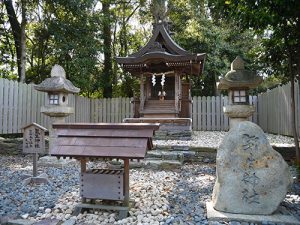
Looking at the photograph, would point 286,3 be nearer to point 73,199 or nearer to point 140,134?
point 140,134

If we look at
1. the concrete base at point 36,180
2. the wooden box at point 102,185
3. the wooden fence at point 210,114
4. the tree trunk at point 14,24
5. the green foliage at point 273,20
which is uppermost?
the tree trunk at point 14,24

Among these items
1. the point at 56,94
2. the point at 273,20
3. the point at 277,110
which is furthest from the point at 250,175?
the point at 277,110

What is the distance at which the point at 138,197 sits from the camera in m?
4.37

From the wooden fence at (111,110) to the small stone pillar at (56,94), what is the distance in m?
1.65

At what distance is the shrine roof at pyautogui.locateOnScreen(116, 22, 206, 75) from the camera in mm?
11375

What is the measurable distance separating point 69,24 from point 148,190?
10225 millimetres

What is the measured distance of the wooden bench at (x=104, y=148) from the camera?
140 inches

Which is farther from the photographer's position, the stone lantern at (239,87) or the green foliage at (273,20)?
the stone lantern at (239,87)

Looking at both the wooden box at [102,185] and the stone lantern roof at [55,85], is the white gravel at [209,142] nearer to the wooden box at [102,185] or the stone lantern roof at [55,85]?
the stone lantern roof at [55,85]

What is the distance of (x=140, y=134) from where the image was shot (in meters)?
3.59

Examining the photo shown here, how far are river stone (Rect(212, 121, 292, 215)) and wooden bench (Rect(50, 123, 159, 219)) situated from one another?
1.09 m

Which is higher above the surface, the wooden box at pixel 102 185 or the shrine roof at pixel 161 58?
the shrine roof at pixel 161 58

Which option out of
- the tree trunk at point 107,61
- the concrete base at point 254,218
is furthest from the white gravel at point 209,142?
the tree trunk at point 107,61

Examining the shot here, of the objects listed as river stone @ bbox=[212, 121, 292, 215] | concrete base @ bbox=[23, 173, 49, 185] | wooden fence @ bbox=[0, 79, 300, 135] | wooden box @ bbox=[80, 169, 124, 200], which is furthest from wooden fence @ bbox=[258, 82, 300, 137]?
concrete base @ bbox=[23, 173, 49, 185]
